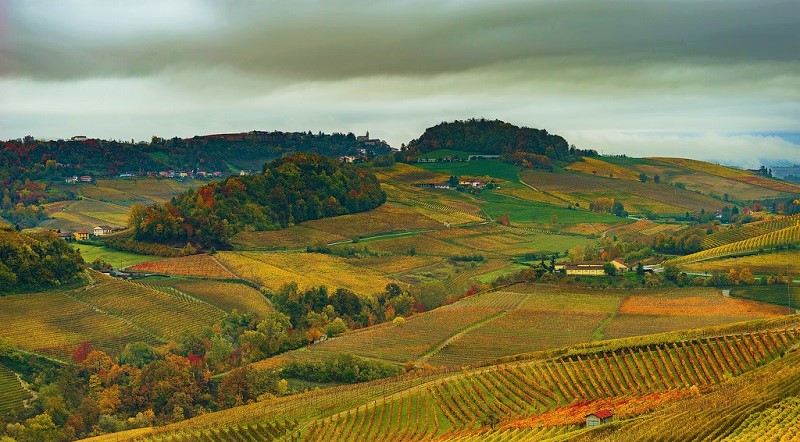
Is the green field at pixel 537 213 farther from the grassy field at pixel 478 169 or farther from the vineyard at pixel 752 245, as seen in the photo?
the vineyard at pixel 752 245

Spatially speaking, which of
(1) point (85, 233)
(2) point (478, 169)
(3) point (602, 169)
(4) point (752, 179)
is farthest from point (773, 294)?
(4) point (752, 179)

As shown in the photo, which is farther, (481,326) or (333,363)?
(481,326)

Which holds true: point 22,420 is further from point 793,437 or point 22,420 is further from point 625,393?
point 793,437

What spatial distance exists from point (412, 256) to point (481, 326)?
40778mm

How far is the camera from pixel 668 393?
50.4 m

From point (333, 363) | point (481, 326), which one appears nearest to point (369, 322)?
point (481, 326)

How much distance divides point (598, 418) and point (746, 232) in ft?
218

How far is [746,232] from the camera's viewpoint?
343 feet

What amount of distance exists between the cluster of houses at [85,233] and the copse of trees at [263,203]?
6.27 m

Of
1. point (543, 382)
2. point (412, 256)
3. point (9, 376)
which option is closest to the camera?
point (543, 382)

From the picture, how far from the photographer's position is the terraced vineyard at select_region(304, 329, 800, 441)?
51125 mm

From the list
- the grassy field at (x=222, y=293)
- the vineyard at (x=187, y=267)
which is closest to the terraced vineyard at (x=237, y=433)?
the grassy field at (x=222, y=293)

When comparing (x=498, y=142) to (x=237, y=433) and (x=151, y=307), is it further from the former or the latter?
(x=237, y=433)

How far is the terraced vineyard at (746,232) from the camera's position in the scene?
333 ft
